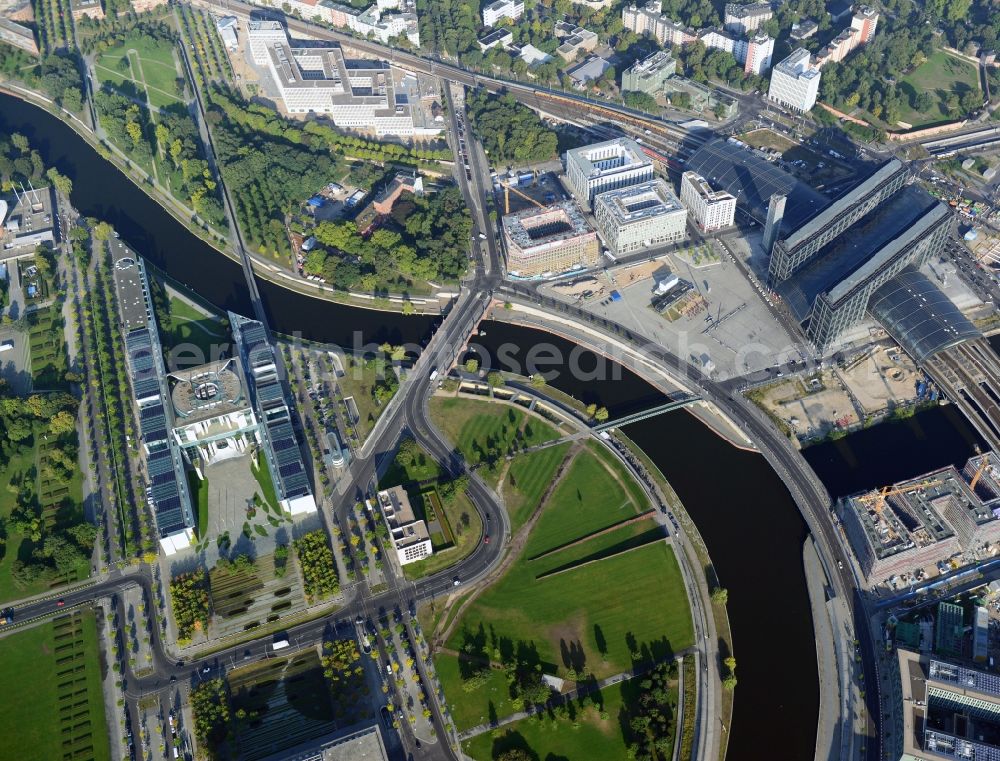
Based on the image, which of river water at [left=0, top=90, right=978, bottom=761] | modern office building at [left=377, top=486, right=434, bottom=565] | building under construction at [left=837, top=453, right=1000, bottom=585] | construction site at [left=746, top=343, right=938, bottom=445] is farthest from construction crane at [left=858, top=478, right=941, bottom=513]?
modern office building at [left=377, top=486, right=434, bottom=565]

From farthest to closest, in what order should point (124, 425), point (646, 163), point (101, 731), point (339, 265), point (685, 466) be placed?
point (646, 163) < point (339, 265) < point (124, 425) < point (685, 466) < point (101, 731)

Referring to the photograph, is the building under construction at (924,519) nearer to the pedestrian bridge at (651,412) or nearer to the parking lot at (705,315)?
the pedestrian bridge at (651,412)

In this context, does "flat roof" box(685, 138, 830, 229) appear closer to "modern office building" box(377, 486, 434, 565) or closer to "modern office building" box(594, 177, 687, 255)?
"modern office building" box(594, 177, 687, 255)

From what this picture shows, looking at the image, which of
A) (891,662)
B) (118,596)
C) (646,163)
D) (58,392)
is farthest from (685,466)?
(58,392)

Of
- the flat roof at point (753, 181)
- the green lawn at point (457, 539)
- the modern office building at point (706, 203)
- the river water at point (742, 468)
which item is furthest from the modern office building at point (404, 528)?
the flat roof at point (753, 181)

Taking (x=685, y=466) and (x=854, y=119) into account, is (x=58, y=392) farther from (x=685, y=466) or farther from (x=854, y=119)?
(x=854, y=119)

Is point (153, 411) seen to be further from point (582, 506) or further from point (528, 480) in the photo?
point (582, 506)
